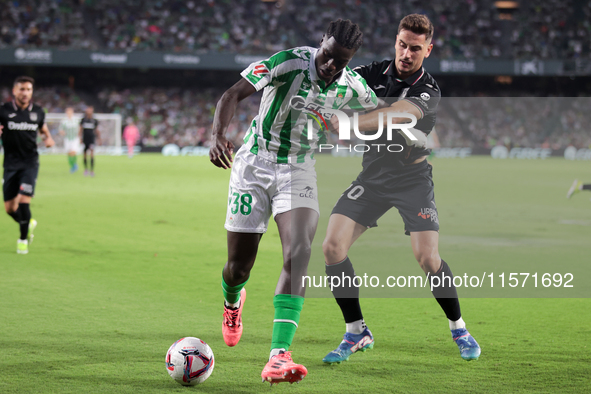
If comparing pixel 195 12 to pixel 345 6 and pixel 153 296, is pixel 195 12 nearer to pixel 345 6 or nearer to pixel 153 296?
pixel 345 6

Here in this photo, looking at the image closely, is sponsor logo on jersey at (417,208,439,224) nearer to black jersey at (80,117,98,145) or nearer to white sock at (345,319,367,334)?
white sock at (345,319,367,334)

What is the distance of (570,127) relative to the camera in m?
38.3

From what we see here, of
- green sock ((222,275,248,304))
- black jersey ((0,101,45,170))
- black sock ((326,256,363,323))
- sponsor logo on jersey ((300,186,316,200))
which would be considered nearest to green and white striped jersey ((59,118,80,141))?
black jersey ((0,101,45,170))

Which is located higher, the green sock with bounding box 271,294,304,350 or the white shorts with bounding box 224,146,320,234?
the white shorts with bounding box 224,146,320,234

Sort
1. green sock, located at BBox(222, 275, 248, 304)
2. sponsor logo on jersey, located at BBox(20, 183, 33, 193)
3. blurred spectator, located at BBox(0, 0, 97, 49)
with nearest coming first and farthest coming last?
green sock, located at BBox(222, 275, 248, 304) → sponsor logo on jersey, located at BBox(20, 183, 33, 193) → blurred spectator, located at BBox(0, 0, 97, 49)

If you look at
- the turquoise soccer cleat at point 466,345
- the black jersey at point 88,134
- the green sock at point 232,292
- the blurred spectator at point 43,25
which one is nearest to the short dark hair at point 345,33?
the green sock at point 232,292

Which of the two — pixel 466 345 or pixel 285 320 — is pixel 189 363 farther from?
pixel 466 345

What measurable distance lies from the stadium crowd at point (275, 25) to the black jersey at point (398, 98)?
113 feet

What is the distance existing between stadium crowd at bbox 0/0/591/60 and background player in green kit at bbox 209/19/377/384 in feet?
113

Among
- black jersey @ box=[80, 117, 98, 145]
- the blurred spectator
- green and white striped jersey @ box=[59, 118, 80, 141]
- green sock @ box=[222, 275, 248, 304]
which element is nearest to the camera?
green sock @ box=[222, 275, 248, 304]

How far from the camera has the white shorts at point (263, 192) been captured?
3.97 m

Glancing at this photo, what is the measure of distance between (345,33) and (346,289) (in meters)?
1.66

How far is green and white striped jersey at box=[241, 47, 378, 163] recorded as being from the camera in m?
3.83

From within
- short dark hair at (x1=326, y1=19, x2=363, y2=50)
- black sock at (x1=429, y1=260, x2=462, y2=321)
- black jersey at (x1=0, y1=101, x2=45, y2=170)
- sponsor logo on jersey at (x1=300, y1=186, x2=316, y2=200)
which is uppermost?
short dark hair at (x1=326, y1=19, x2=363, y2=50)
